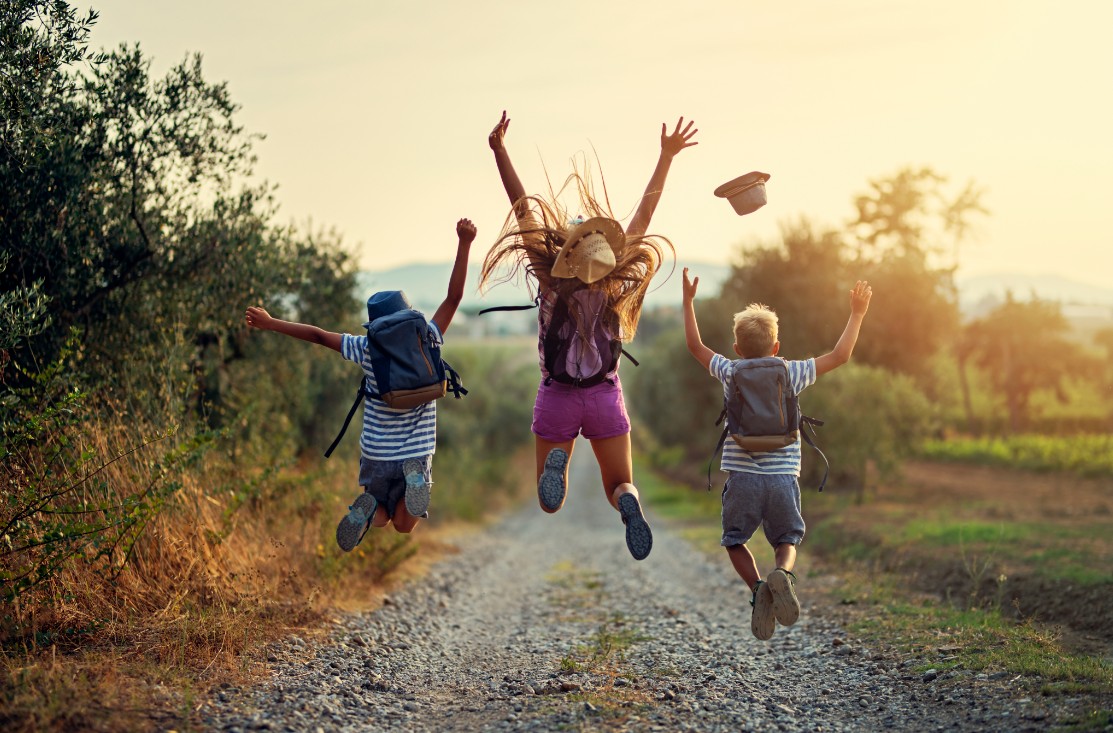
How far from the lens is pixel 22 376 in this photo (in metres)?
9.46

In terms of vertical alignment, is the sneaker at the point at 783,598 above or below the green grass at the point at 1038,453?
above

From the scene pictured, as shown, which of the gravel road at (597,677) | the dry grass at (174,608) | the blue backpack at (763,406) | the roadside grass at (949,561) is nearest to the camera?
the dry grass at (174,608)

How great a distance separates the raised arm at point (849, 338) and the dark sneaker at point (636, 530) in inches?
69.3

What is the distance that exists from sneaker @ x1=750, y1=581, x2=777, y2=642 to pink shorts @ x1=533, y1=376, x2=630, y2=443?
1627 mm

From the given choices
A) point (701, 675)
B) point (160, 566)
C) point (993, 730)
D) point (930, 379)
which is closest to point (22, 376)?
point (160, 566)

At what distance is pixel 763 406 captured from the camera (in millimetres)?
6871

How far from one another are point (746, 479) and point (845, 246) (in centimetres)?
2700

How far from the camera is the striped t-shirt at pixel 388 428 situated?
7.41m

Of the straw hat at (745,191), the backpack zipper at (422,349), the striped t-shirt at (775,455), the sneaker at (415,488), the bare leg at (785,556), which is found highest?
the straw hat at (745,191)

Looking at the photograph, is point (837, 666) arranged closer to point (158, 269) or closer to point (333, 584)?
point (333, 584)

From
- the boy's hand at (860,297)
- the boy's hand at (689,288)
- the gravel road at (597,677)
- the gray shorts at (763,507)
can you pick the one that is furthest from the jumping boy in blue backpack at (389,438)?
the boy's hand at (860,297)

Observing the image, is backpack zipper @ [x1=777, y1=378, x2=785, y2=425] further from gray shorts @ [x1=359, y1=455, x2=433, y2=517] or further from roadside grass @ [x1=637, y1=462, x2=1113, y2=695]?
gray shorts @ [x1=359, y1=455, x2=433, y2=517]

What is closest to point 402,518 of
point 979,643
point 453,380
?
point 453,380

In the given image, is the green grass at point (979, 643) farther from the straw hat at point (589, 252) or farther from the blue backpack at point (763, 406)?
the straw hat at point (589, 252)
